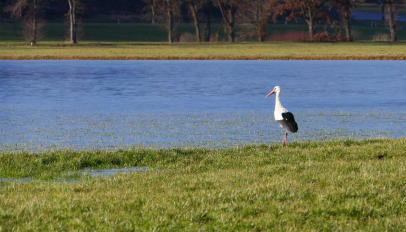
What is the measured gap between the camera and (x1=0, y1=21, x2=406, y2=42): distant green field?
102750 mm

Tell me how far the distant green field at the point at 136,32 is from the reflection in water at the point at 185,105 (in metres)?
54.1

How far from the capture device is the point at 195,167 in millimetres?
14336

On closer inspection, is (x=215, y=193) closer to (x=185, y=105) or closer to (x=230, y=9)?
(x=185, y=105)

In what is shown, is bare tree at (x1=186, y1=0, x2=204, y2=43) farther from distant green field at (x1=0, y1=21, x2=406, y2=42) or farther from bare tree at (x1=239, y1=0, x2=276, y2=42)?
bare tree at (x1=239, y1=0, x2=276, y2=42)

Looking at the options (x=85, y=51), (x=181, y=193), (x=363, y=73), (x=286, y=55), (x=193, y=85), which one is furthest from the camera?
(x=85, y=51)

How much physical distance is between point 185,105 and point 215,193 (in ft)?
55.7

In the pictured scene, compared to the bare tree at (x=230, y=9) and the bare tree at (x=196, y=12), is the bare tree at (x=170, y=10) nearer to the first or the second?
the bare tree at (x=196, y=12)

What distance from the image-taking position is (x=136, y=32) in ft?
369

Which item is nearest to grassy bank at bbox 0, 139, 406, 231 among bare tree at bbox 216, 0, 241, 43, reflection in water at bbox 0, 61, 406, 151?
reflection in water at bbox 0, 61, 406, 151

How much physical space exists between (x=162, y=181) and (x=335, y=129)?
9.99 m

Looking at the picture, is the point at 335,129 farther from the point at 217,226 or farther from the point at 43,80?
the point at 43,80

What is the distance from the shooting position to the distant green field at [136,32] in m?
103

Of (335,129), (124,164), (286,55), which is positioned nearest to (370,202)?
(124,164)

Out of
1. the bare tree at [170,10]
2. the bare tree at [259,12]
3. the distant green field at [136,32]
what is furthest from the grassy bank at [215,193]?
the distant green field at [136,32]
